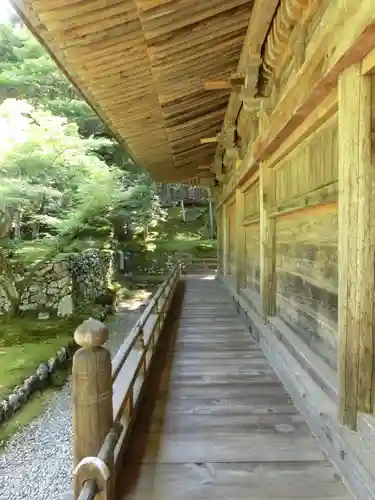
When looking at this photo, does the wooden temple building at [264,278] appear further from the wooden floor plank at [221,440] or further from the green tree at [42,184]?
the green tree at [42,184]

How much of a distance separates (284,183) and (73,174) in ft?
21.4

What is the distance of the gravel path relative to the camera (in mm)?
4027

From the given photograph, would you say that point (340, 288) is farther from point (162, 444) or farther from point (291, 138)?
point (291, 138)

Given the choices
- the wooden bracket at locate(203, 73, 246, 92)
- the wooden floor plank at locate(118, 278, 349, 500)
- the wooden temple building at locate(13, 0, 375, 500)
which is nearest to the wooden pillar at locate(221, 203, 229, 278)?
the wooden temple building at locate(13, 0, 375, 500)

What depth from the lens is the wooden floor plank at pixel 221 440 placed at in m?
2.12

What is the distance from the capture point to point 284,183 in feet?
13.3

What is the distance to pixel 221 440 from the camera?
102 inches

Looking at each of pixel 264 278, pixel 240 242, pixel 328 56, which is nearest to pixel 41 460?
pixel 264 278

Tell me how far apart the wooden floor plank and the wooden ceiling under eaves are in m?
2.49

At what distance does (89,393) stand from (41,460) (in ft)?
10.8

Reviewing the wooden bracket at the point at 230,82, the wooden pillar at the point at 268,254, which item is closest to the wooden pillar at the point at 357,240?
the wooden bracket at the point at 230,82

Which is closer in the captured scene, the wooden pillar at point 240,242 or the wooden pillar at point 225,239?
the wooden pillar at point 240,242

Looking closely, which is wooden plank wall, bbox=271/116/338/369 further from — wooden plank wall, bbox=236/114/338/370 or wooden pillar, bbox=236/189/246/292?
wooden pillar, bbox=236/189/246/292

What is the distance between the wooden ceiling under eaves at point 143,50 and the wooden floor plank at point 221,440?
8.17 ft
